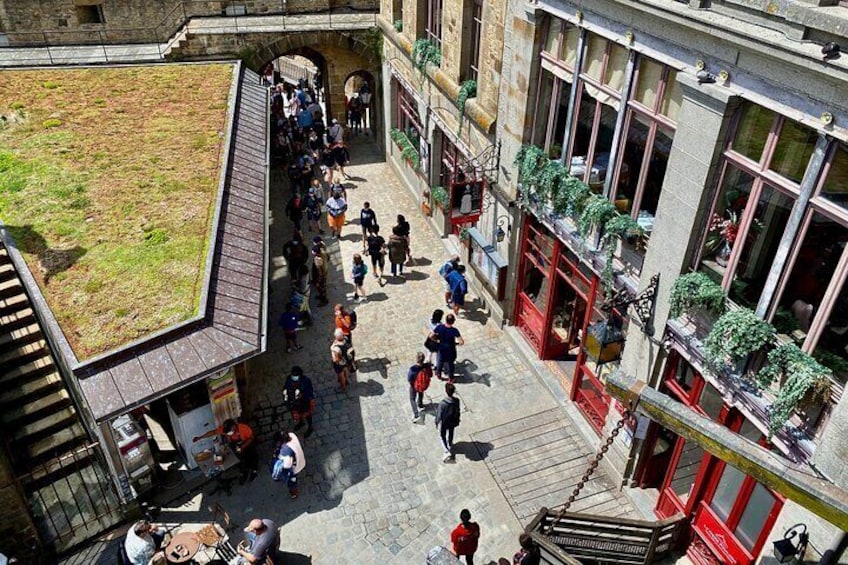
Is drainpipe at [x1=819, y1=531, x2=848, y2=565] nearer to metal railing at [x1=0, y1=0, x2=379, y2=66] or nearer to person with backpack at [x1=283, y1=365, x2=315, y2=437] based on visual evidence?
person with backpack at [x1=283, y1=365, x2=315, y2=437]

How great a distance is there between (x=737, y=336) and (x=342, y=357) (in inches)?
299

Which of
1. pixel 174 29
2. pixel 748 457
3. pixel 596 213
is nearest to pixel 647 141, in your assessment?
pixel 596 213

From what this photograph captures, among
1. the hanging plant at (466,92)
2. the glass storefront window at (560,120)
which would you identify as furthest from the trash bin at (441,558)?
the hanging plant at (466,92)

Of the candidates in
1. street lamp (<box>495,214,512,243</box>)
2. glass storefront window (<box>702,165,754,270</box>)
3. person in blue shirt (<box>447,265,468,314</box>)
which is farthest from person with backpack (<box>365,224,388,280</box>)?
glass storefront window (<box>702,165,754,270</box>)

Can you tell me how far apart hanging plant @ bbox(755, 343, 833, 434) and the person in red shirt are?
13.8 ft

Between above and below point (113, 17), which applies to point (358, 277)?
below

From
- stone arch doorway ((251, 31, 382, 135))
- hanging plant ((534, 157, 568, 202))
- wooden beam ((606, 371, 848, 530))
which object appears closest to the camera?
wooden beam ((606, 371, 848, 530))

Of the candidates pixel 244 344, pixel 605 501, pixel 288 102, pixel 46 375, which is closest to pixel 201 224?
pixel 244 344

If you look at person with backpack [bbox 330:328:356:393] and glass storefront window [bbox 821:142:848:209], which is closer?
glass storefront window [bbox 821:142:848:209]

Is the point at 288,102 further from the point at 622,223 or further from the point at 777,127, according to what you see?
the point at 777,127

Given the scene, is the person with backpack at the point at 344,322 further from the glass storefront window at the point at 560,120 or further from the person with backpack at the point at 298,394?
the glass storefront window at the point at 560,120

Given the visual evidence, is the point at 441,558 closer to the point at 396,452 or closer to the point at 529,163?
the point at 396,452

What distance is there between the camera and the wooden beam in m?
5.67

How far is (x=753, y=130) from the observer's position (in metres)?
7.48
